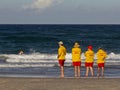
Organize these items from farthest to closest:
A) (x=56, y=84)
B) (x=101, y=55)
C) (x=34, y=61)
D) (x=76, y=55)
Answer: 1. (x=34, y=61)
2. (x=101, y=55)
3. (x=76, y=55)
4. (x=56, y=84)

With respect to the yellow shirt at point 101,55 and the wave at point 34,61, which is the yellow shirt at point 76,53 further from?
the wave at point 34,61

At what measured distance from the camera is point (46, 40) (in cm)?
6328

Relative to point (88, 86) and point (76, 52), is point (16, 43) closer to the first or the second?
point (76, 52)

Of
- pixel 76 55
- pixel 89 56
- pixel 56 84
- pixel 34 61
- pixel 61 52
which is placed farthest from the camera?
pixel 34 61

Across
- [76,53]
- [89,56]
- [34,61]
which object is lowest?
[34,61]

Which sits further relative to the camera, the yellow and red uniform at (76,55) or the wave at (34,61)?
the wave at (34,61)

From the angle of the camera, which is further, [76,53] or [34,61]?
[34,61]

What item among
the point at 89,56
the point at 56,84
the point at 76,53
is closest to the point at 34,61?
the point at 89,56

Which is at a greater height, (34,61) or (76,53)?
(76,53)

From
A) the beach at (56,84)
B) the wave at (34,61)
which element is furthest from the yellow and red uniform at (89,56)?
the wave at (34,61)

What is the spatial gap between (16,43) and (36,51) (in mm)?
10665

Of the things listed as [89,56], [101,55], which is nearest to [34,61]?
[101,55]

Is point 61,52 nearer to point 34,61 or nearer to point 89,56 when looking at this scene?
point 89,56

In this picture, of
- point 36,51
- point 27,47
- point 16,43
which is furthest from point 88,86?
point 16,43
